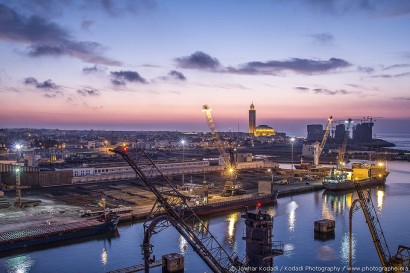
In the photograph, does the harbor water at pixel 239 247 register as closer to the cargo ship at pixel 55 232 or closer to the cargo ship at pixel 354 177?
the cargo ship at pixel 55 232

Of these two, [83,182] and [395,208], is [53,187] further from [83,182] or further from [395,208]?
[395,208]

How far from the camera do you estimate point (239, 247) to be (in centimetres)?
2838

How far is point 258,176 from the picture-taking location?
6700 cm

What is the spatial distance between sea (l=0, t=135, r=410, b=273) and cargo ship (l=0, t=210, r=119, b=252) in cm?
68

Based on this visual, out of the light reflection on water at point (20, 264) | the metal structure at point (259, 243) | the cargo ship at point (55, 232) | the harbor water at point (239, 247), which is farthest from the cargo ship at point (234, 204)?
the metal structure at point (259, 243)

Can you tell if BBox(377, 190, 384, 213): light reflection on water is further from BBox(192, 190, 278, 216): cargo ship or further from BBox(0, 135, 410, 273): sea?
BBox(192, 190, 278, 216): cargo ship

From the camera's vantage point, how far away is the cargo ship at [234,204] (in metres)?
39.4

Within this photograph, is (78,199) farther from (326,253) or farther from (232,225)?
(326,253)

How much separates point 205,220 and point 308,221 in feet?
29.1

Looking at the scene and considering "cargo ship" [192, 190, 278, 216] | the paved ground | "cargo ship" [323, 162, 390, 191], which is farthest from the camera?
"cargo ship" [323, 162, 390, 191]

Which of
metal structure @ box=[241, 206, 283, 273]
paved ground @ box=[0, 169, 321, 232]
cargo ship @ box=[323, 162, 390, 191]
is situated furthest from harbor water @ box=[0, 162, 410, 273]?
cargo ship @ box=[323, 162, 390, 191]

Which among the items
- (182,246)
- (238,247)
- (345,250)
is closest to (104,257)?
(182,246)

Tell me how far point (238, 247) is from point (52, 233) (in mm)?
12380

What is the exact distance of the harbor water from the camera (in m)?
24.4
